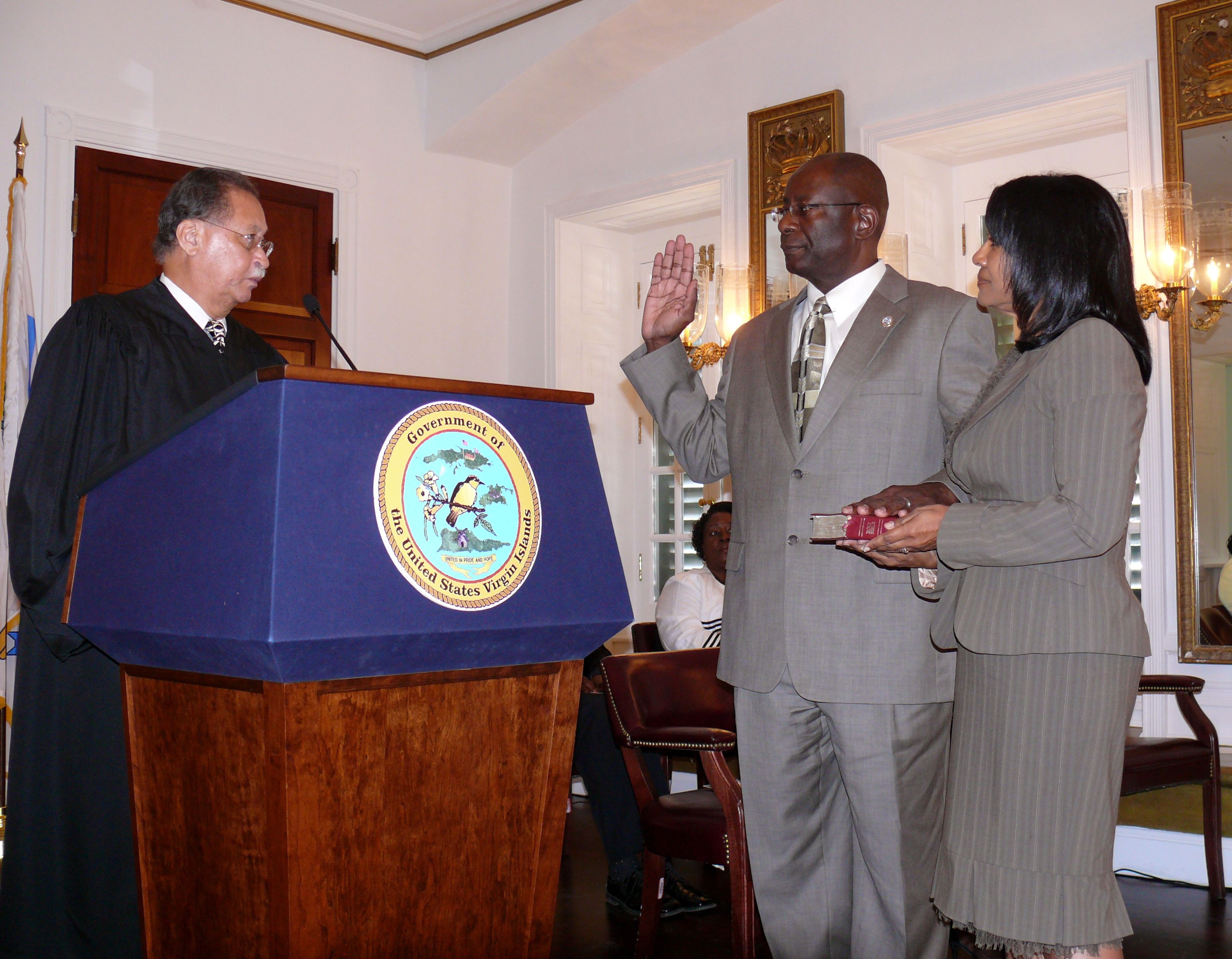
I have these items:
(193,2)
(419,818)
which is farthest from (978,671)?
(193,2)

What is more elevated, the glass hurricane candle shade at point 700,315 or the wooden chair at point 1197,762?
the glass hurricane candle shade at point 700,315

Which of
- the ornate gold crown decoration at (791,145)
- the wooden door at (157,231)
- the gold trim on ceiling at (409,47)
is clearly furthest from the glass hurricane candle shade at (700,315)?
the wooden door at (157,231)

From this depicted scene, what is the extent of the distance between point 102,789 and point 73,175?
11.1ft

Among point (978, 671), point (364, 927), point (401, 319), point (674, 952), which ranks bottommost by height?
point (674, 952)

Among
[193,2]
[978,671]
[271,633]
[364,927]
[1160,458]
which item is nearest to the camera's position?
[271,633]

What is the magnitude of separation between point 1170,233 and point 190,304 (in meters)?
3.02

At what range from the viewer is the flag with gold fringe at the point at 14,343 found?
4.19 metres

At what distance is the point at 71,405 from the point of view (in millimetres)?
2027

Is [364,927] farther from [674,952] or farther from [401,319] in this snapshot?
[401,319]

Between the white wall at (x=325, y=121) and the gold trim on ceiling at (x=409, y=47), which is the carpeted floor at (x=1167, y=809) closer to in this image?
the white wall at (x=325, y=121)

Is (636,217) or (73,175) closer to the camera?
(73,175)

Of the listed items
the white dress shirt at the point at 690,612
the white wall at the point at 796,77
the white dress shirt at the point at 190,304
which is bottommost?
the white dress shirt at the point at 690,612

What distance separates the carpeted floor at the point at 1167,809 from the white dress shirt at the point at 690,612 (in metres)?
1.44

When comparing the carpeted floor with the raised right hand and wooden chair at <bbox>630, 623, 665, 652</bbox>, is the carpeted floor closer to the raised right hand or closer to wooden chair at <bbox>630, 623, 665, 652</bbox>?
wooden chair at <bbox>630, 623, 665, 652</bbox>
